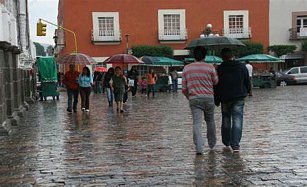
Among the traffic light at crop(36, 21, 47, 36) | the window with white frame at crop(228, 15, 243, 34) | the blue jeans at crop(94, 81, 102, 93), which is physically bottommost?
the blue jeans at crop(94, 81, 102, 93)

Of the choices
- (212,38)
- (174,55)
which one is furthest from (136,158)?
(174,55)

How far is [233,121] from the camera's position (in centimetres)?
802

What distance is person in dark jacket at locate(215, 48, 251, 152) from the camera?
7.96m

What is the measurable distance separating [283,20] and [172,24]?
868cm

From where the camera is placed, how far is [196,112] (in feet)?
25.7

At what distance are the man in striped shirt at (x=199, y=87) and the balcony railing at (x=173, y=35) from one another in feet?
96.9

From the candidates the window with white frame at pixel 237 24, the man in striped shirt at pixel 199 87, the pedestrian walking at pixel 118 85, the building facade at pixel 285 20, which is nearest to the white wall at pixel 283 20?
the building facade at pixel 285 20

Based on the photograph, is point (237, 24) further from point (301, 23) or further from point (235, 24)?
point (301, 23)

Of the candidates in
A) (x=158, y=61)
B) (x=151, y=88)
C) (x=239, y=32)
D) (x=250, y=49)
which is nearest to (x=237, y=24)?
(x=239, y=32)

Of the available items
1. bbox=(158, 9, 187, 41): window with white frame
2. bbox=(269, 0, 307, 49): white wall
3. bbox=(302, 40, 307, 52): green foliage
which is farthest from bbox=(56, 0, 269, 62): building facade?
bbox=(302, 40, 307, 52): green foliage

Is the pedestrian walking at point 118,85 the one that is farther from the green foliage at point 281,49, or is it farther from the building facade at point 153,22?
the green foliage at point 281,49

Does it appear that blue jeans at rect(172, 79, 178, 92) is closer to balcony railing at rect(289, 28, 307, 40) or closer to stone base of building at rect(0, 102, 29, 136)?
balcony railing at rect(289, 28, 307, 40)

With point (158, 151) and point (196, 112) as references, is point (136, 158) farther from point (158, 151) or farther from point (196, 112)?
point (196, 112)

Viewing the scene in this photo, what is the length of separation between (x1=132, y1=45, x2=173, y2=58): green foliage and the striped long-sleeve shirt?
28501mm
